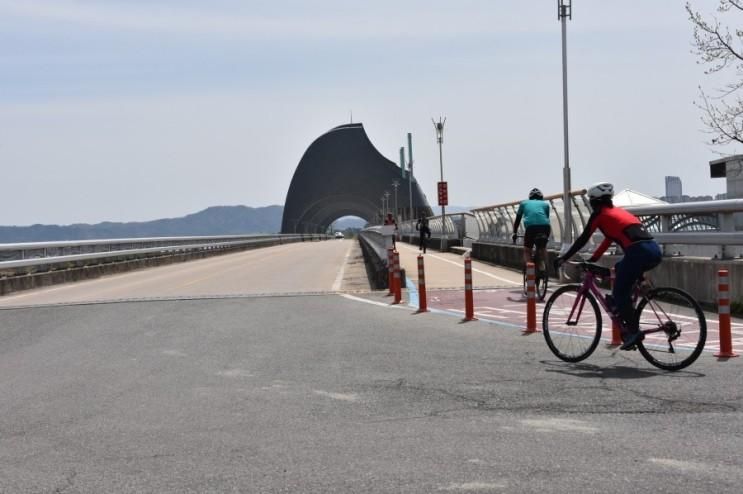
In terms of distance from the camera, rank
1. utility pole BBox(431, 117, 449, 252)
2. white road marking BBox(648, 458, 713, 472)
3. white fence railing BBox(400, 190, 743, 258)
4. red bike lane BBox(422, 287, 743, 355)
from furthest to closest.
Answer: utility pole BBox(431, 117, 449, 252) < white fence railing BBox(400, 190, 743, 258) < red bike lane BBox(422, 287, 743, 355) < white road marking BBox(648, 458, 713, 472)

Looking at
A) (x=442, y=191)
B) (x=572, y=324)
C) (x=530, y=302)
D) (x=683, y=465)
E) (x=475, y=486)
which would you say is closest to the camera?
(x=475, y=486)

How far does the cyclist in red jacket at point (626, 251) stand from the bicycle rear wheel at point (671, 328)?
0.36 ft

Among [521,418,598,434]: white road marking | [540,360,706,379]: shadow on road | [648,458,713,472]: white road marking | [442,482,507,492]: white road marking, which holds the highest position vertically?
[442,482,507,492]: white road marking

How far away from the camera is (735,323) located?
38.1 ft

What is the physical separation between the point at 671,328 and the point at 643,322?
0.92 ft

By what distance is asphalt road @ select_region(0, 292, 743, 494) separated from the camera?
15.8 ft

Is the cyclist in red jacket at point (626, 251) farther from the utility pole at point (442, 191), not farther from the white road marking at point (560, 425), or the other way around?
the utility pole at point (442, 191)

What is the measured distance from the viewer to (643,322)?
8344 millimetres

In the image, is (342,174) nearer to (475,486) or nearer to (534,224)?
(534,224)

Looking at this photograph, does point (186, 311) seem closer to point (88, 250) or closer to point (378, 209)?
point (88, 250)

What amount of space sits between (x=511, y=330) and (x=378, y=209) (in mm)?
177858

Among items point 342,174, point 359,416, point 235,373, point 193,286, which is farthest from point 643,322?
point 342,174

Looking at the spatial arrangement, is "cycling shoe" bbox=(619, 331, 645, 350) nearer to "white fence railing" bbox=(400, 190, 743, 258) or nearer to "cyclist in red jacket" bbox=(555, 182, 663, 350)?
"cyclist in red jacket" bbox=(555, 182, 663, 350)

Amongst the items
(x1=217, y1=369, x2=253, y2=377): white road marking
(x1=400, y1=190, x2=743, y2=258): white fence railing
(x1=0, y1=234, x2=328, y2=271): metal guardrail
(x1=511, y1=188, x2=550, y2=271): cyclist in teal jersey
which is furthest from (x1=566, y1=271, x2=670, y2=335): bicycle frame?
(x1=0, y1=234, x2=328, y2=271): metal guardrail
